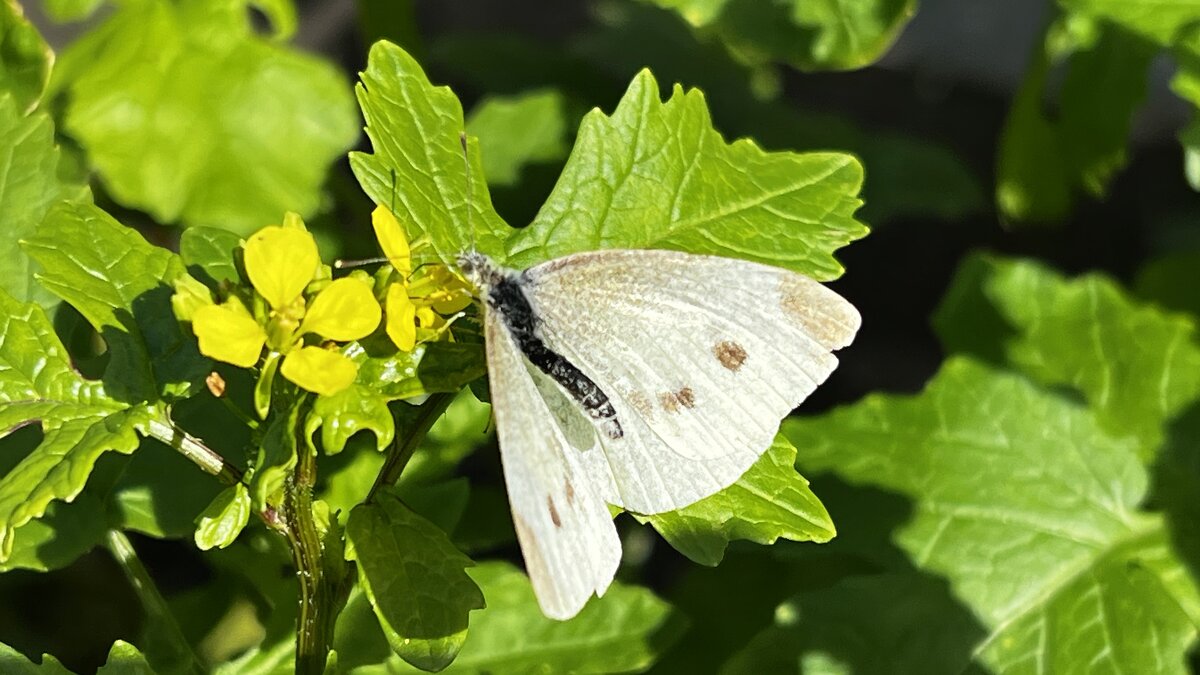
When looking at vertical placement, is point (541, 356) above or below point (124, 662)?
above

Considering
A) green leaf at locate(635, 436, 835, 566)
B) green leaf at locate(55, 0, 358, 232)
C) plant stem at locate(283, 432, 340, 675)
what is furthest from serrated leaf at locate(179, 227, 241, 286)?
green leaf at locate(55, 0, 358, 232)

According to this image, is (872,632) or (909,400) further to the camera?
(909,400)

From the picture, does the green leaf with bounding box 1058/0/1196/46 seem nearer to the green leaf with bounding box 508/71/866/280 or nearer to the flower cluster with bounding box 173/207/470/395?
the green leaf with bounding box 508/71/866/280

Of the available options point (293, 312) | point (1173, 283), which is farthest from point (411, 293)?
point (1173, 283)

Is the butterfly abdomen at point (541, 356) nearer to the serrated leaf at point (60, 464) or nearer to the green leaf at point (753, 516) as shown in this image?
the green leaf at point (753, 516)

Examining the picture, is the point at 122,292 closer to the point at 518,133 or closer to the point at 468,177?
the point at 468,177

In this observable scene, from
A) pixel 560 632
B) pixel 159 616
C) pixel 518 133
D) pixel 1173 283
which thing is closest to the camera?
pixel 159 616

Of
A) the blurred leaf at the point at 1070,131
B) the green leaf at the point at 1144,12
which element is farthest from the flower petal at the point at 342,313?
the blurred leaf at the point at 1070,131
